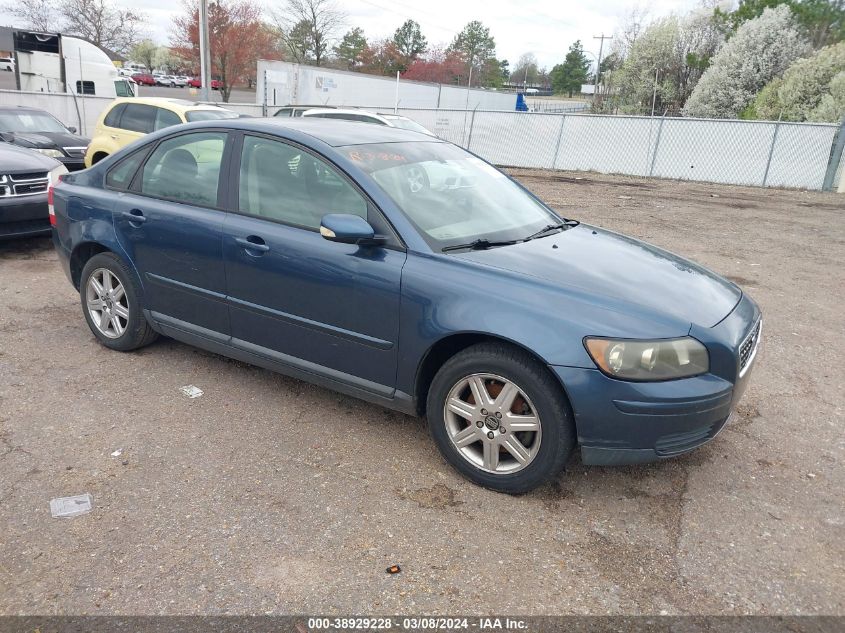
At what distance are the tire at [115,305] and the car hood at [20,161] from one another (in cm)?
322

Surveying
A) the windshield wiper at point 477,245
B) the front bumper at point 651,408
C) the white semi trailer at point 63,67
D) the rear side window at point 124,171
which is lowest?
the front bumper at point 651,408

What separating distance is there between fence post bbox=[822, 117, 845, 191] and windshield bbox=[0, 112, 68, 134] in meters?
17.7

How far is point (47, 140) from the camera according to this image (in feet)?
38.0

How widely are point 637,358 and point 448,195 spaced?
1487 mm

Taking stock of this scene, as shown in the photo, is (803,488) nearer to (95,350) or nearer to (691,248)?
(95,350)

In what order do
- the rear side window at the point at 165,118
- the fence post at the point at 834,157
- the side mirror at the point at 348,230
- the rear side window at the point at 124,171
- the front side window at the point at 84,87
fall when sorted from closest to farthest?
1. the side mirror at the point at 348,230
2. the rear side window at the point at 124,171
3. the rear side window at the point at 165,118
4. the fence post at the point at 834,157
5. the front side window at the point at 84,87

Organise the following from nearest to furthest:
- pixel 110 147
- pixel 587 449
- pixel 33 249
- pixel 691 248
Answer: pixel 587 449, pixel 33 249, pixel 691 248, pixel 110 147

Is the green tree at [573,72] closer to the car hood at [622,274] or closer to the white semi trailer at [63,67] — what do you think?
the white semi trailer at [63,67]

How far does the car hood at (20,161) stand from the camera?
6.95 m

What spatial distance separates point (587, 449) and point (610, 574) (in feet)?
1.73

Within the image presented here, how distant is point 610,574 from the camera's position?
265 centimetres

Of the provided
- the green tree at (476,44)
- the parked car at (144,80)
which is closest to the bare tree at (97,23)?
the parked car at (144,80)

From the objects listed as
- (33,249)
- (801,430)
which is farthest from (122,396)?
(33,249)

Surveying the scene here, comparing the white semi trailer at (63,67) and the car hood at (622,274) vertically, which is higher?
the white semi trailer at (63,67)
